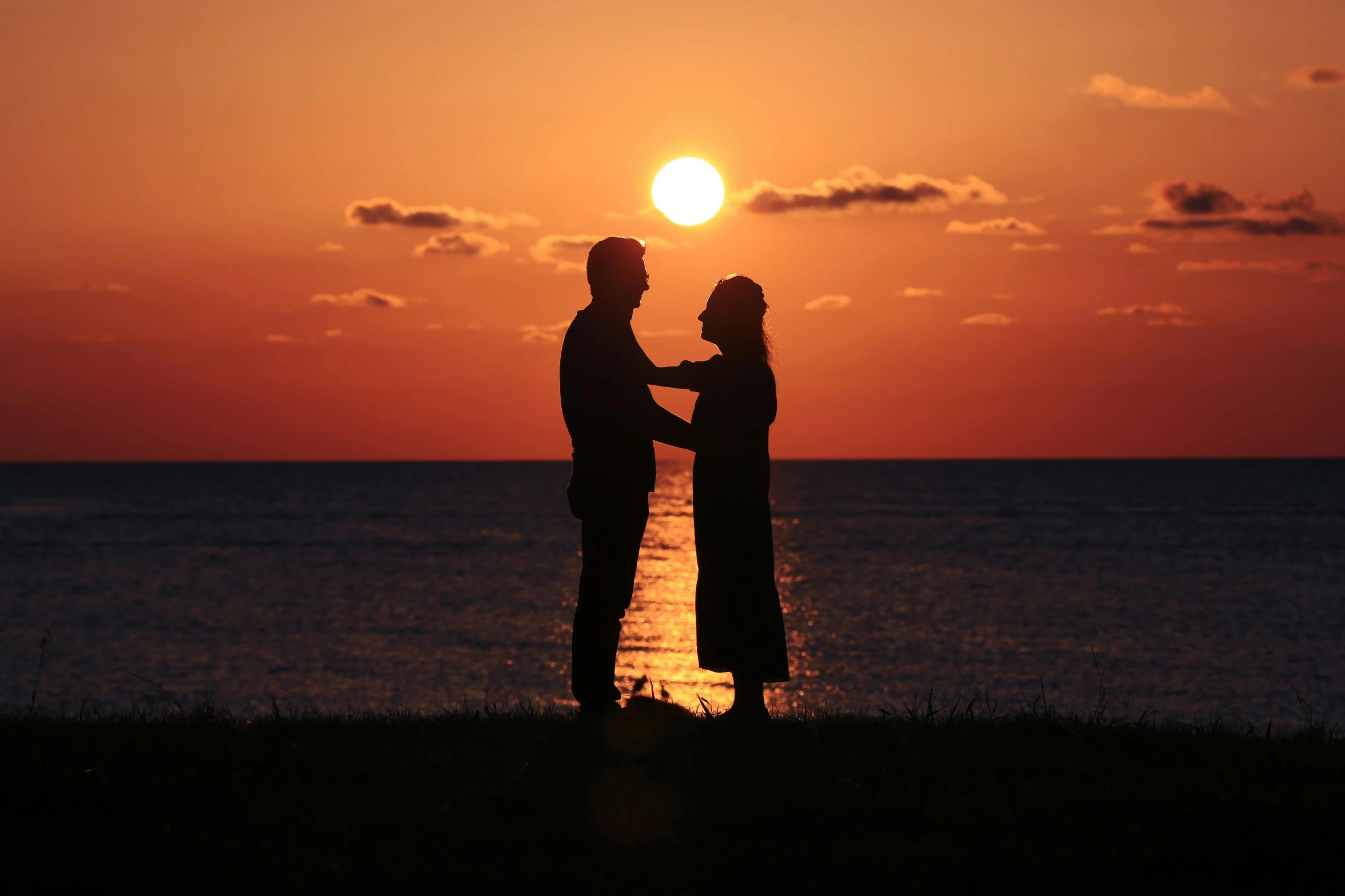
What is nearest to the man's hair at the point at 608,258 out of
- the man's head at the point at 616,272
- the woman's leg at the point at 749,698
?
the man's head at the point at 616,272

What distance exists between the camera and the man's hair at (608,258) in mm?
7027

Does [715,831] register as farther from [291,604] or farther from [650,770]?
[291,604]

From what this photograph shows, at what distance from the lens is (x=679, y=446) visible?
7016mm

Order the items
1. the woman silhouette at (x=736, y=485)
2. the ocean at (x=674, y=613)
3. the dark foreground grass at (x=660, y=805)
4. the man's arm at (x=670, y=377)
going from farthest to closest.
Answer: the ocean at (x=674, y=613), the man's arm at (x=670, y=377), the woman silhouette at (x=736, y=485), the dark foreground grass at (x=660, y=805)

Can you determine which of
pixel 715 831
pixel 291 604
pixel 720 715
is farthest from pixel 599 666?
pixel 291 604

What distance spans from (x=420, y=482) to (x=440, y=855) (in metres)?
190

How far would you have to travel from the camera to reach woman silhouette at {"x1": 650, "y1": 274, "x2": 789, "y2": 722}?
22.9ft

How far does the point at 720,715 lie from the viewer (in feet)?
23.0

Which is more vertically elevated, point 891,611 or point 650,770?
point 650,770

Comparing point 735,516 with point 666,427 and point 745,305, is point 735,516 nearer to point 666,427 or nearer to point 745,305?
point 666,427

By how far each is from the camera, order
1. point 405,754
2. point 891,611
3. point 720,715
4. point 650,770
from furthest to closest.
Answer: point 891,611 < point 720,715 < point 405,754 < point 650,770

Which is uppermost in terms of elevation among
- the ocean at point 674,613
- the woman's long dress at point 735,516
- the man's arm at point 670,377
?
the man's arm at point 670,377

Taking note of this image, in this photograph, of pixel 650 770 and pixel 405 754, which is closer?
pixel 650 770

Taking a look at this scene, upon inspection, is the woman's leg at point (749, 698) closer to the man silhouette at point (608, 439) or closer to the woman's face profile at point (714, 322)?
the man silhouette at point (608, 439)
